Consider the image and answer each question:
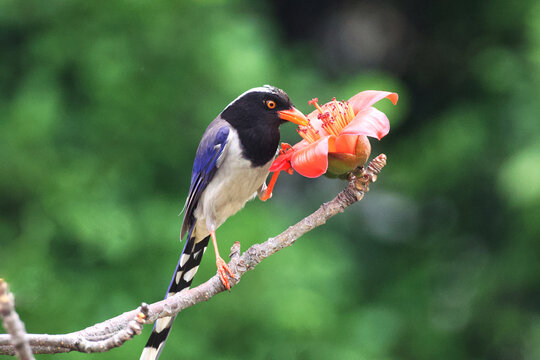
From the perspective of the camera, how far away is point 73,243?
19.0 ft

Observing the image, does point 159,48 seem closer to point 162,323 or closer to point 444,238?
point 162,323

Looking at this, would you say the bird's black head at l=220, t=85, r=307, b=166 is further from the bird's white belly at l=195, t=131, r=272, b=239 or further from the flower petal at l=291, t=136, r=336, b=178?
the flower petal at l=291, t=136, r=336, b=178

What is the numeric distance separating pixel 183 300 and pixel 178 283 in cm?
97

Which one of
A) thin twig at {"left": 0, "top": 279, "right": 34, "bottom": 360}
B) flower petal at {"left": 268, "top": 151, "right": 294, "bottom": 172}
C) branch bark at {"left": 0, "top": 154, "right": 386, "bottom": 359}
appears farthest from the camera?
flower petal at {"left": 268, "top": 151, "right": 294, "bottom": 172}

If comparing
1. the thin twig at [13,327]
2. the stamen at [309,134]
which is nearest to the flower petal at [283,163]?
the stamen at [309,134]

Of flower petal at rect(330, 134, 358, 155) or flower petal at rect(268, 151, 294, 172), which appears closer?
flower petal at rect(330, 134, 358, 155)

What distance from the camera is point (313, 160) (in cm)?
238

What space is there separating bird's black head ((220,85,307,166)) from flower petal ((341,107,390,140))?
2.66 feet

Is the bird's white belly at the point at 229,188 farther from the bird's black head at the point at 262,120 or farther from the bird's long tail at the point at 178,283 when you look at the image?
the bird's long tail at the point at 178,283

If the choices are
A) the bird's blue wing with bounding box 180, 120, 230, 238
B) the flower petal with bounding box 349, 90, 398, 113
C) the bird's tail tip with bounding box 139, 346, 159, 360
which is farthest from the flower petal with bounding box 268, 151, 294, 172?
the bird's tail tip with bounding box 139, 346, 159, 360

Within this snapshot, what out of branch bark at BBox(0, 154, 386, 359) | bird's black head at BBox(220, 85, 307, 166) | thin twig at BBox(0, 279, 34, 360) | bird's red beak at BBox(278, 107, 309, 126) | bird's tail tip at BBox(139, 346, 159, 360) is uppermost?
bird's black head at BBox(220, 85, 307, 166)

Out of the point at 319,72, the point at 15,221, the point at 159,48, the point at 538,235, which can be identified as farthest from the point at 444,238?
the point at 15,221

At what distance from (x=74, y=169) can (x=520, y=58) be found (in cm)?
459

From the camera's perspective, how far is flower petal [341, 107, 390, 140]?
7.39ft
